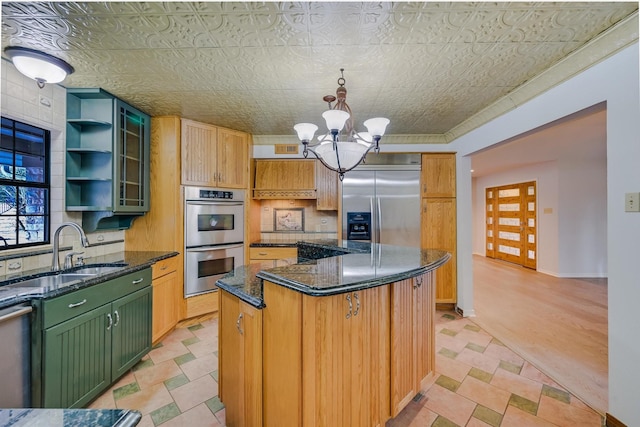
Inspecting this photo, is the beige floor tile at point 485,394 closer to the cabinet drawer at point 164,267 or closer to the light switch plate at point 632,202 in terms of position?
the light switch plate at point 632,202

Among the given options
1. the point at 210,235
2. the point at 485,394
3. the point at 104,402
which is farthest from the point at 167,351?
the point at 485,394

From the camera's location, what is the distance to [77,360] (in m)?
1.64

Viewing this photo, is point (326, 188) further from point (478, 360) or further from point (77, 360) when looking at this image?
point (77, 360)

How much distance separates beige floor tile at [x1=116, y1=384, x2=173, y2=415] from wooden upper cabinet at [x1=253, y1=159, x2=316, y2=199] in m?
2.43

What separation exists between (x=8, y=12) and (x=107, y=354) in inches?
87.2

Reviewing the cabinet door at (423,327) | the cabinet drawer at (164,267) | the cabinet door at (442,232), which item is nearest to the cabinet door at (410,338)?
the cabinet door at (423,327)

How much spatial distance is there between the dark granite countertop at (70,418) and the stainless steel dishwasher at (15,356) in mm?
1227

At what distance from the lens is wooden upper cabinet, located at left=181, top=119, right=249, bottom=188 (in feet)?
9.88

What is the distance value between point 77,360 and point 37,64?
2019mm

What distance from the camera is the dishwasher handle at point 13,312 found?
1324 millimetres

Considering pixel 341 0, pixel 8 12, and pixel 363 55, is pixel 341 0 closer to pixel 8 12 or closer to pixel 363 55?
pixel 363 55

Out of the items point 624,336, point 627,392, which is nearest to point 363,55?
point 624,336

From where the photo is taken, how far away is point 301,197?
3770 mm

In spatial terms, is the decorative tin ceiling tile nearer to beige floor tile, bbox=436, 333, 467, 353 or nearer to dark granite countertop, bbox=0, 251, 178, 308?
dark granite countertop, bbox=0, 251, 178, 308
